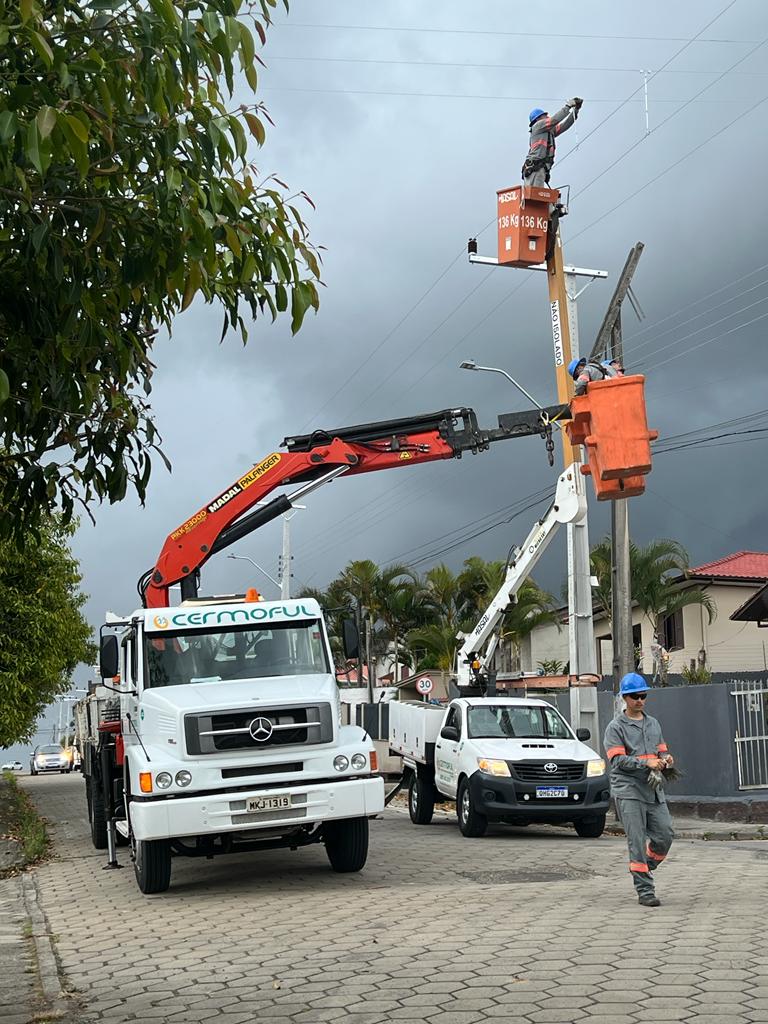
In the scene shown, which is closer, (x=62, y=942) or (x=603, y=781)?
(x=62, y=942)

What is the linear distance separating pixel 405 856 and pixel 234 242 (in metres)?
10.8

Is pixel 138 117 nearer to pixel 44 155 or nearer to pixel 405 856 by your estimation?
pixel 44 155

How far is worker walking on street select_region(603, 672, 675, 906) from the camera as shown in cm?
997

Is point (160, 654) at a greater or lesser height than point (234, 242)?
lesser

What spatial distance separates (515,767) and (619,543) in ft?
20.8

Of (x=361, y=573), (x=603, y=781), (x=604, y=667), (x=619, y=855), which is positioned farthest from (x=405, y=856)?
(x=361, y=573)

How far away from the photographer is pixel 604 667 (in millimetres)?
48969

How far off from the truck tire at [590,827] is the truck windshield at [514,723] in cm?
130

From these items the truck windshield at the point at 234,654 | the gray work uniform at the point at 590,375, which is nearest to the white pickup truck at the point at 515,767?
the truck windshield at the point at 234,654

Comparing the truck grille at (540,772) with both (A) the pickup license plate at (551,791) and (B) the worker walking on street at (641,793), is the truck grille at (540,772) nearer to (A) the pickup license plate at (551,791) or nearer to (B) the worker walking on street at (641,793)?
(A) the pickup license plate at (551,791)

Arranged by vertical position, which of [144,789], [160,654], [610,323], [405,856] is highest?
[610,323]

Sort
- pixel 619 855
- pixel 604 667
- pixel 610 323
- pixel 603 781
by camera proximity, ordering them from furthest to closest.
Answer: pixel 604 667 → pixel 610 323 → pixel 603 781 → pixel 619 855

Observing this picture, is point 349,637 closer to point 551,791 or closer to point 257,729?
point 257,729

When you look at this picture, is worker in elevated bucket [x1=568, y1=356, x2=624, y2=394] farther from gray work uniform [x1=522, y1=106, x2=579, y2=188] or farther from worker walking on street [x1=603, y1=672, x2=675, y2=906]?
gray work uniform [x1=522, y1=106, x2=579, y2=188]
